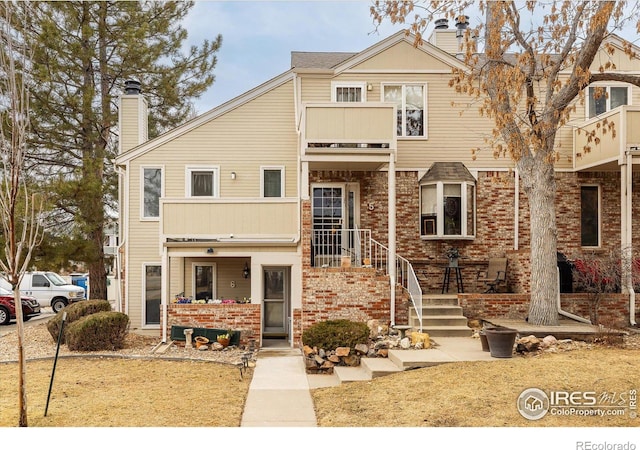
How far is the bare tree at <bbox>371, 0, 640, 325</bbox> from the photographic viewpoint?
35.6 ft

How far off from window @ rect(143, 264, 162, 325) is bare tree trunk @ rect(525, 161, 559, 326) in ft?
30.8

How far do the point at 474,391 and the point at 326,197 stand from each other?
7.87 metres

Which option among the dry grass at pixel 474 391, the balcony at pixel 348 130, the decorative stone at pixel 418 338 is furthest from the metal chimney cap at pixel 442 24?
the dry grass at pixel 474 391

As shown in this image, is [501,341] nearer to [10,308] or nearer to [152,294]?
[152,294]

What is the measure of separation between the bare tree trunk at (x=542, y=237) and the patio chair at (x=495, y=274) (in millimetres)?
1838

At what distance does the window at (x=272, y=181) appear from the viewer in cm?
1554

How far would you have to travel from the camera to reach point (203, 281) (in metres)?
15.9

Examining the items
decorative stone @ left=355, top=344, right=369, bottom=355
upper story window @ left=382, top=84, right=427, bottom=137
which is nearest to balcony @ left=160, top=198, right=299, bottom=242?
upper story window @ left=382, top=84, right=427, bottom=137

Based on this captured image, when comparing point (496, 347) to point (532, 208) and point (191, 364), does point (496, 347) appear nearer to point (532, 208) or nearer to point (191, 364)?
point (532, 208)

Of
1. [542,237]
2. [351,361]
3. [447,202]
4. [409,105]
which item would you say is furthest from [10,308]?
[542,237]

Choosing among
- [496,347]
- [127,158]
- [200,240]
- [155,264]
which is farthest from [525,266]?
[127,158]

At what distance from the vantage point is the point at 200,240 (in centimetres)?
1365

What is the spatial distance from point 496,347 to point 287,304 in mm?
6708

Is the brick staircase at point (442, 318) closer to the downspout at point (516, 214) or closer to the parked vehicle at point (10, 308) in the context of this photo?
the downspout at point (516, 214)
